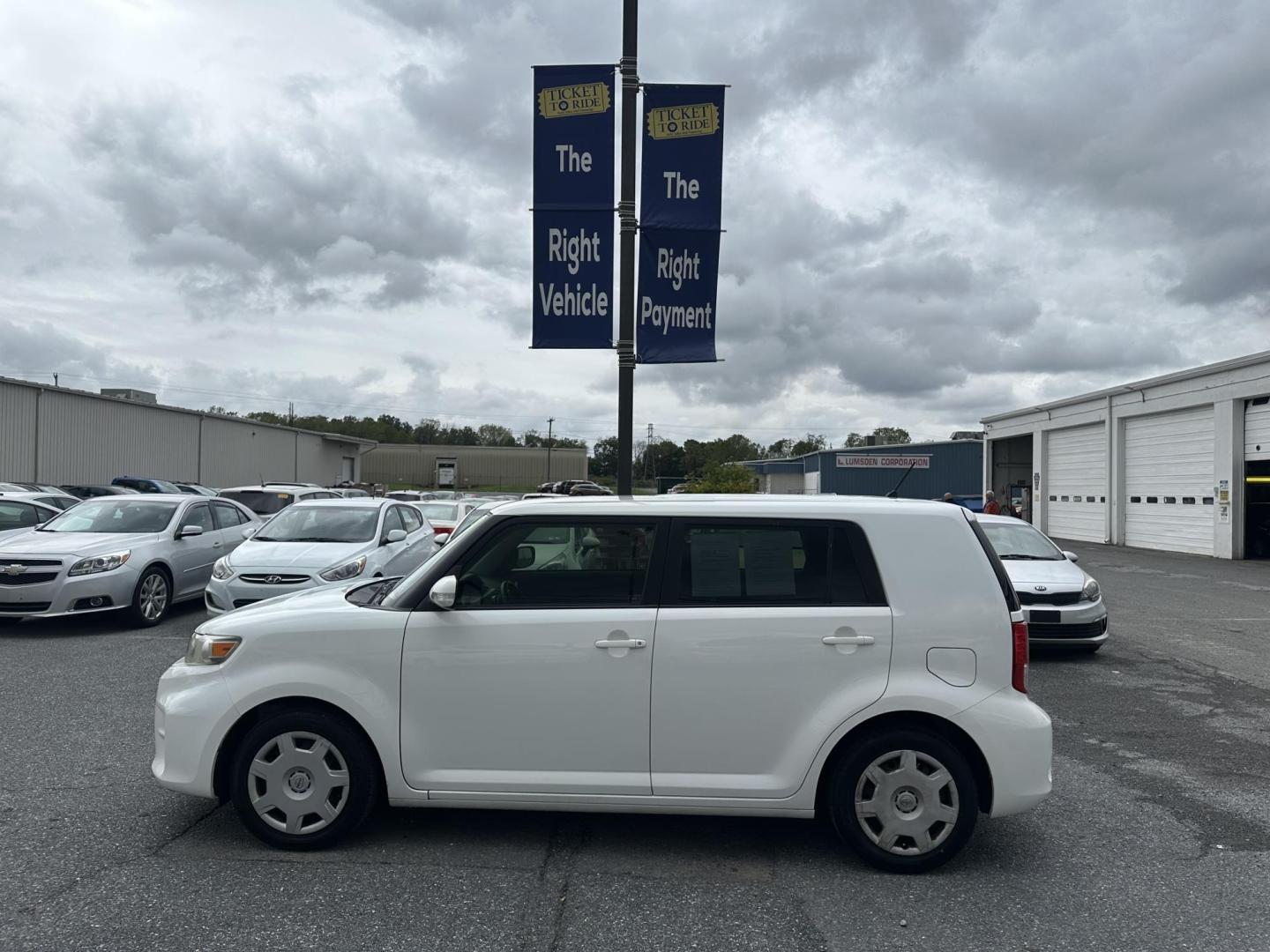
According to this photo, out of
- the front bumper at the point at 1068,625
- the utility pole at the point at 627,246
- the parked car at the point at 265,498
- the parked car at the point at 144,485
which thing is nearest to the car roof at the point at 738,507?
the utility pole at the point at 627,246

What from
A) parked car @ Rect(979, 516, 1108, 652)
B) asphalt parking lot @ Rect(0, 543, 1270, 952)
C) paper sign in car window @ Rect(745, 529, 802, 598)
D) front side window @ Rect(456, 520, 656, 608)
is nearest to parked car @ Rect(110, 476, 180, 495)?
asphalt parking lot @ Rect(0, 543, 1270, 952)

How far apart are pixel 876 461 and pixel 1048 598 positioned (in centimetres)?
4750

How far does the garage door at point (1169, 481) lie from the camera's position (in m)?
24.4

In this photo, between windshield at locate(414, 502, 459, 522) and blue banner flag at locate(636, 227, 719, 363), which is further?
windshield at locate(414, 502, 459, 522)

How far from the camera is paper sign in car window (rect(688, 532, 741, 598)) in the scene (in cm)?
429

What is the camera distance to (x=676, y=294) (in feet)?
27.8

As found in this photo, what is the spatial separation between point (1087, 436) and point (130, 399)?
37.9 meters

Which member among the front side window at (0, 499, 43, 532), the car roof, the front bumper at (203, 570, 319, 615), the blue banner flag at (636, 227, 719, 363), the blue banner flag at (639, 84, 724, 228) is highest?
the blue banner flag at (639, 84, 724, 228)

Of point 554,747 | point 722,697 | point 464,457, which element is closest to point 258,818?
point 554,747

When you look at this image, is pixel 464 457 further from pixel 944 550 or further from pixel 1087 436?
pixel 944 550

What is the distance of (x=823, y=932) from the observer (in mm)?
3592

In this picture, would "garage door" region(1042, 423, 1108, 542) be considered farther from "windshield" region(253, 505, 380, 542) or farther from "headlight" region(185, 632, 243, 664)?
"headlight" region(185, 632, 243, 664)

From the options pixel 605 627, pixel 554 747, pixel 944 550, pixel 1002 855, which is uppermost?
pixel 944 550

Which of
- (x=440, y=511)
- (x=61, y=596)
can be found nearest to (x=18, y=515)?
(x=61, y=596)
